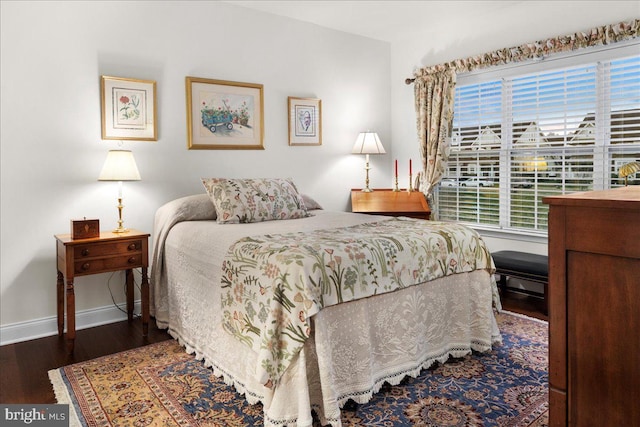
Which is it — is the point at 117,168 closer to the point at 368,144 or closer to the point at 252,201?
the point at 252,201

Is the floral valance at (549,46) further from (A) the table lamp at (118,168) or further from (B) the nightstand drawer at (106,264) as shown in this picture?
(B) the nightstand drawer at (106,264)

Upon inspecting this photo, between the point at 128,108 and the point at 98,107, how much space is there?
0.20 metres

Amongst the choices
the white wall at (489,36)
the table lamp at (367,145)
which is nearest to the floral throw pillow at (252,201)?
the table lamp at (367,145)

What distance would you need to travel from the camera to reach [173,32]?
12.1 feet

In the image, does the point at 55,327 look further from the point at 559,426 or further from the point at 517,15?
the point at 517,15

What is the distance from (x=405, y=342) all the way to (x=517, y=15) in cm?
324

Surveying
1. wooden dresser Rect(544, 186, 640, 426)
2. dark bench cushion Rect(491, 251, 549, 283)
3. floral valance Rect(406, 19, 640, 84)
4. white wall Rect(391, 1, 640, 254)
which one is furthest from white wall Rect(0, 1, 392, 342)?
wooden dresser Rect(544, 186, 640, 426)

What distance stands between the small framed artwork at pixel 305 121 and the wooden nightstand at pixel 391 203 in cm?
74

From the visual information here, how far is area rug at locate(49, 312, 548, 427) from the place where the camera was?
6.82 feet

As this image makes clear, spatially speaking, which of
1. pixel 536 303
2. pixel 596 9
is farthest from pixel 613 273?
pixel 596 9

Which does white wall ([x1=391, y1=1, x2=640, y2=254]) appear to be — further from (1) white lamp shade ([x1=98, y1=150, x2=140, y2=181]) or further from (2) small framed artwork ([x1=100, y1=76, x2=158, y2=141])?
(1) white lamp shade ([x1=98, y1=150, x2=140, y2=181])

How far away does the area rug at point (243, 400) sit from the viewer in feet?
6.82

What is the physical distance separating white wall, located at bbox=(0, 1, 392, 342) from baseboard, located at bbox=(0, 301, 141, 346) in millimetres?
14

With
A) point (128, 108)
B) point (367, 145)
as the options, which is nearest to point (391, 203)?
point (367, 145)
